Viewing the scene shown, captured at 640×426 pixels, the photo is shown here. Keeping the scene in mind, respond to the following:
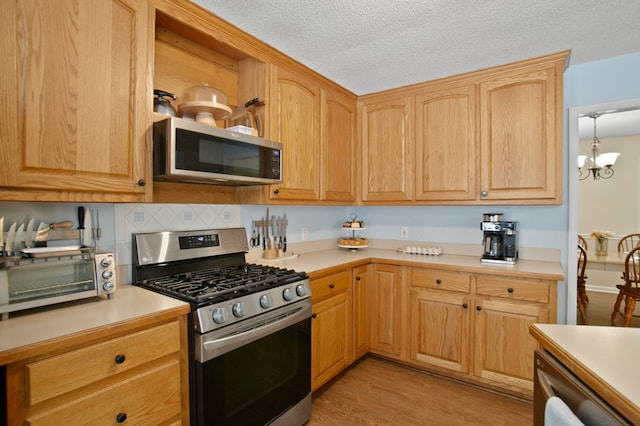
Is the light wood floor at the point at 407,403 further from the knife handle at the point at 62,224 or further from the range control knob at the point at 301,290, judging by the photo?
the knife handle at the point at 62,224

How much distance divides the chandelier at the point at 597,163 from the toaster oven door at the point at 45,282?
5.41 metres

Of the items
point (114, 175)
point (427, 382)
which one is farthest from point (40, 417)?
point (427, 382)

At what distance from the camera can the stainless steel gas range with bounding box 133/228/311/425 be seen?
1.38m

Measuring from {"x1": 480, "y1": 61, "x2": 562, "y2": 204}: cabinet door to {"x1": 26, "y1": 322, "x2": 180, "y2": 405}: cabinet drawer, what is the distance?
7.56ft

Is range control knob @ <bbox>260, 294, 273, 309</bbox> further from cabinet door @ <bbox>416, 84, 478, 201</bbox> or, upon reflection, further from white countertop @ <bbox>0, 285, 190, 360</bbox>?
cabinet door @ <bbox>416, 84, 478, 201</bbox>

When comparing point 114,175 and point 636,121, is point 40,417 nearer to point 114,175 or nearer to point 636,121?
point 114,175

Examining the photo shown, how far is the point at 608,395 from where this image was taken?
0.71 meters

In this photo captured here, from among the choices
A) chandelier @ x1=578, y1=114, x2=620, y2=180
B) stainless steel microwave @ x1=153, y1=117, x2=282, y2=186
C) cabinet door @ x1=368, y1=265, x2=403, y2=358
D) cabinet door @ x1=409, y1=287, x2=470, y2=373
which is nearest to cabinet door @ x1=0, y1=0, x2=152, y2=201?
stainless steel microwave @ x1=153, y1=117, x2=282, y2=186

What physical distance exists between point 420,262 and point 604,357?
5.37ft

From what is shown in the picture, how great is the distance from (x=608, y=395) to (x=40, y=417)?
4.95 feet

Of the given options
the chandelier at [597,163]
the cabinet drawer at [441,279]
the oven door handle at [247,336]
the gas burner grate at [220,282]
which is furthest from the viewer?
the chandelier at [597,163]

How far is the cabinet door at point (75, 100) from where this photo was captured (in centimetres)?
113

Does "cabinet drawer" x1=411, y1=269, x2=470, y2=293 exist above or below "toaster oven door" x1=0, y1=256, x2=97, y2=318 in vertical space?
below

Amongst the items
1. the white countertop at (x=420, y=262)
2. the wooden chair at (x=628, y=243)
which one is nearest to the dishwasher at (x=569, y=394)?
the white countertop at (x=420, y=262)
